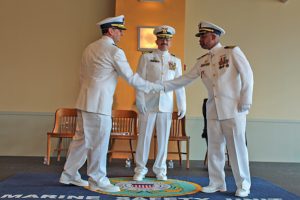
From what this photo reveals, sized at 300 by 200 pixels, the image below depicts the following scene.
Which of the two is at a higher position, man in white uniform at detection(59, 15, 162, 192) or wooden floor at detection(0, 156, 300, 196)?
man in white uniform at detection(59, 15, 162, 192)

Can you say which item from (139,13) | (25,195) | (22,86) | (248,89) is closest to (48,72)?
(22,86)

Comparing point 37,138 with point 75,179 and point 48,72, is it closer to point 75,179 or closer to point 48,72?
point 48,72

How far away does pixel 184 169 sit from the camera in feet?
18.6

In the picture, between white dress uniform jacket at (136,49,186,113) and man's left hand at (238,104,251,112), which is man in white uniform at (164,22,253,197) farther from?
white dress uniform jacket at (136,49,186,113)

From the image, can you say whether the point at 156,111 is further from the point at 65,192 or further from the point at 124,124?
the point at 124,124

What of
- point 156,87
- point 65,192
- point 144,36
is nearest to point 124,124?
point 144,36

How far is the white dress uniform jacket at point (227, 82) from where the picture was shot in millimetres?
3553

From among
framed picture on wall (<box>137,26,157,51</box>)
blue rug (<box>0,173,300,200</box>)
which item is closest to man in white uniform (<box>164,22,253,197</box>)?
blue rug (<box>0,173,300,200</box>)

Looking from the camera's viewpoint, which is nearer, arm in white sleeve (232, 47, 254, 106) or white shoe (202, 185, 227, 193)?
arm in white sleeve (232, 47, 254, 106)

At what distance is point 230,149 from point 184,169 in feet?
7.02

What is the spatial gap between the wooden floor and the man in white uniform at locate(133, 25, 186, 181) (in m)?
0.71

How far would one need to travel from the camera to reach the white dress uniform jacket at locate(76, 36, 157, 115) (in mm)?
3510

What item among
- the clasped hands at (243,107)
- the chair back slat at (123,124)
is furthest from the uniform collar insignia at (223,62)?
the chair back slat at (123,124)

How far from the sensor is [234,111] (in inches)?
141
